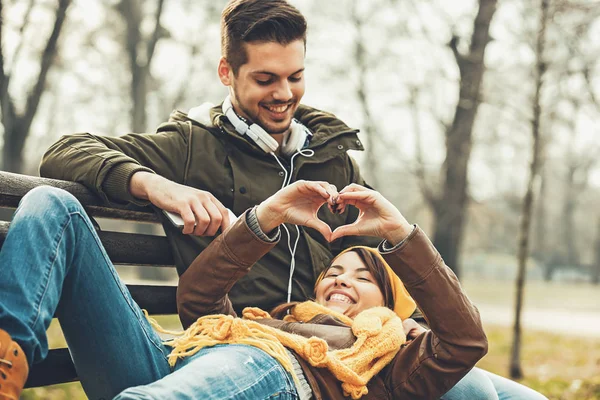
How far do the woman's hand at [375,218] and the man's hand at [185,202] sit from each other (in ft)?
1.47

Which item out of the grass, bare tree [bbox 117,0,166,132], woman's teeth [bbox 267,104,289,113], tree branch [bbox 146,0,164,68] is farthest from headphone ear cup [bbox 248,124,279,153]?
tree branch [bbox 146,0,164,68]

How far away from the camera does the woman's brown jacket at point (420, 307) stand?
2.30m

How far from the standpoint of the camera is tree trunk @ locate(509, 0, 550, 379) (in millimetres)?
7965

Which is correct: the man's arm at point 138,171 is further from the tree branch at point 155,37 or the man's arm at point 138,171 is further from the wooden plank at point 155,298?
the tree branch at point 155,37

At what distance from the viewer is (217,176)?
3053mm

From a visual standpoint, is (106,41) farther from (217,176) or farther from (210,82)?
(217,176)

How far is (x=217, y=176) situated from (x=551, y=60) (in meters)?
6.08

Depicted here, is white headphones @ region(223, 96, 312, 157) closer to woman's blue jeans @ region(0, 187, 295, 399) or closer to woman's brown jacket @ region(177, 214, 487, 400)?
woman's brown jacket @ region(177, 214, 487, 400)

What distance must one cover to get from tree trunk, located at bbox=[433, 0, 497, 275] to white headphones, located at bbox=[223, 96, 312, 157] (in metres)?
7.42

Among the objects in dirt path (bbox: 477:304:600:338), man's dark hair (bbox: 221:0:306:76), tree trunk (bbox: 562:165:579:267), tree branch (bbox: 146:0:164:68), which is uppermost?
tree branch (bbox: 146:0:164:68)

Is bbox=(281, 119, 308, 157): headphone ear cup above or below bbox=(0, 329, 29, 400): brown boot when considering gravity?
above

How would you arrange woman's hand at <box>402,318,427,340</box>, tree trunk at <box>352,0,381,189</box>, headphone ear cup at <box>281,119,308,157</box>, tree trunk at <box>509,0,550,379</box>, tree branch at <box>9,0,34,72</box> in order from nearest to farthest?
woman's hand at <box>402,318,427,340</box> < headphone ear cup at <box>281,119,308,157</box> < tree trunk at <box>509,0,550,379</box> < tree branch at <box>9,0,34,72</box> < tree trunk at <box>352,0,381,189</box>

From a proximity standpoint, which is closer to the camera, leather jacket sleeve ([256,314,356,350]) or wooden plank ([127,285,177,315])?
leather jacket sleeve ([256,314,356,350])

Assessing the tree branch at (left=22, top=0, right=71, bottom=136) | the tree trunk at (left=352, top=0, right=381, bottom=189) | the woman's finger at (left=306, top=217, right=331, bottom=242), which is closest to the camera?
the woman's finger at (left=306, top=217, right=331, bottom=242)
